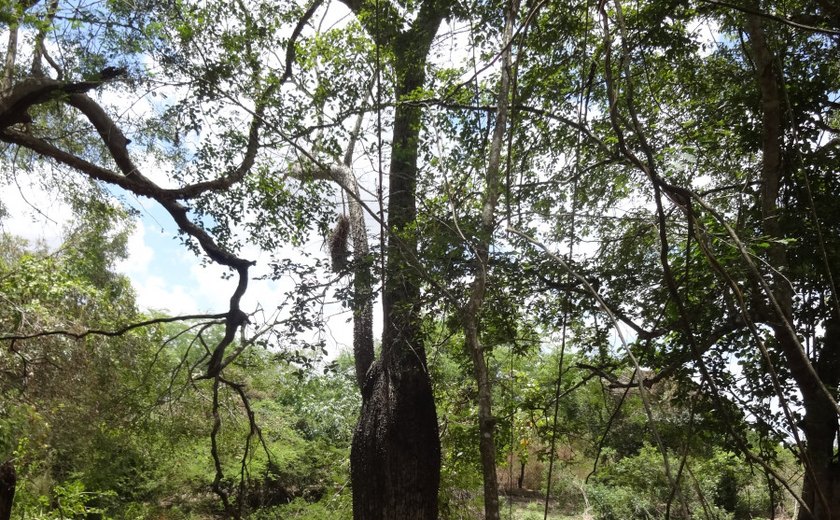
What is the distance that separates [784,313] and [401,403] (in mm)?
1891

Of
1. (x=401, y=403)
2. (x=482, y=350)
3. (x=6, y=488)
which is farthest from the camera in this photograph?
(x=401, y=403)

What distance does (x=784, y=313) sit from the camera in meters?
1.82

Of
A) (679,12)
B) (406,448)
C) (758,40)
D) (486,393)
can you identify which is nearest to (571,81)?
(679,12)

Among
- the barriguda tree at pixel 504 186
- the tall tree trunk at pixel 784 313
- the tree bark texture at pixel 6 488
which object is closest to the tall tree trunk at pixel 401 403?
the barriguda tree at pixel 504 186

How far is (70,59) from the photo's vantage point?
349 cm

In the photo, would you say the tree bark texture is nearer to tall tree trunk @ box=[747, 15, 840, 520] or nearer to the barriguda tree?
the barriguda tree

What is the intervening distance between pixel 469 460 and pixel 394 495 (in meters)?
0.93

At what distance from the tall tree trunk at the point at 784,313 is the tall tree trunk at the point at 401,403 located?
1.45m

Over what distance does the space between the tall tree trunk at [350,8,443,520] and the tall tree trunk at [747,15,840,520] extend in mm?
1450

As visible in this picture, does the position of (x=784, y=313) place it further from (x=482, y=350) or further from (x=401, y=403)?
(x=401, y=403)

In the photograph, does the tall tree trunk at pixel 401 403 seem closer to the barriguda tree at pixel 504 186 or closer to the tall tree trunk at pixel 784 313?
the barriguda tree at pixel 504 186

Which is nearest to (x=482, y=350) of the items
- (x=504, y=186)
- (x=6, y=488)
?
(x=504, y=186)

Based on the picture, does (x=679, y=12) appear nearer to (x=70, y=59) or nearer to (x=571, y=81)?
(x=571, y=81)

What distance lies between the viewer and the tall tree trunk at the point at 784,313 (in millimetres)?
1983
